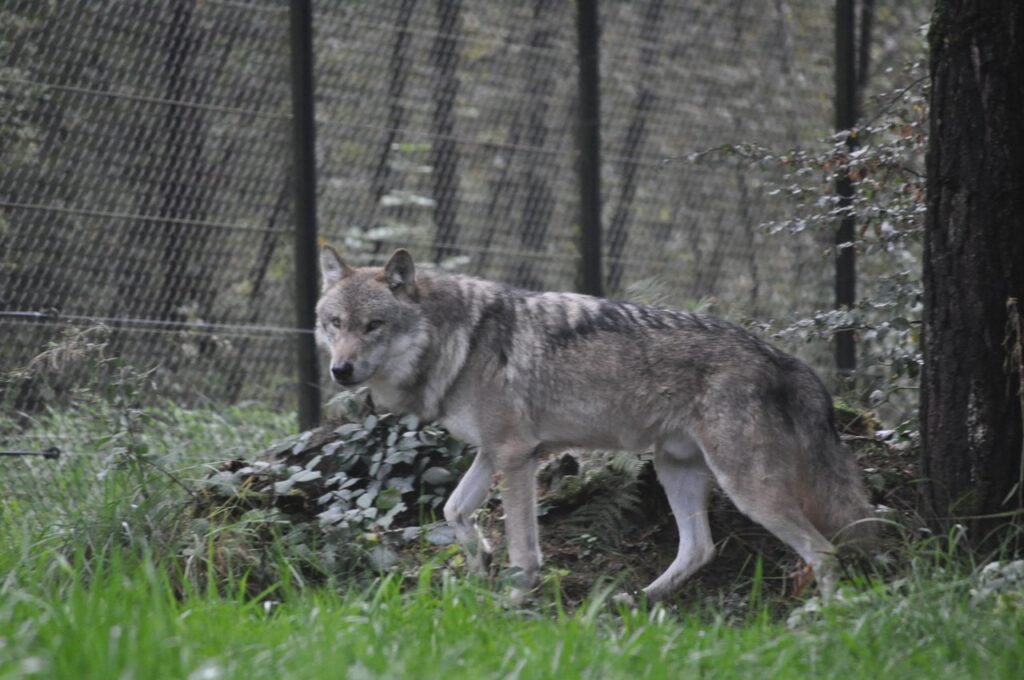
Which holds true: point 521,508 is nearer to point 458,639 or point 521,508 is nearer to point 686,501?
point 686,501

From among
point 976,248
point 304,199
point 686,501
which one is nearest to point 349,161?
point 304,199

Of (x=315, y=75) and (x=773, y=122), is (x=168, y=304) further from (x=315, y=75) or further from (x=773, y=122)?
(x=773, y=122)

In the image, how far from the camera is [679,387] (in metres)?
5.30

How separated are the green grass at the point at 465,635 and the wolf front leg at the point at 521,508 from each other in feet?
1.59

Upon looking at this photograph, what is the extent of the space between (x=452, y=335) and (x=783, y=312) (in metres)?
4.13

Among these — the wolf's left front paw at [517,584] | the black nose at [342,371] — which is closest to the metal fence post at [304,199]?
the black nose at [342,371]

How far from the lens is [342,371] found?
5.54 metres

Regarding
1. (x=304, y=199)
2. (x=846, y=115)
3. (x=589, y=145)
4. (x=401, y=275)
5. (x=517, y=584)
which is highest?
(x=846, y=115)

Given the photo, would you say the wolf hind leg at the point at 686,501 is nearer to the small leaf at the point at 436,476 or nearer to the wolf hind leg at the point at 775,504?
the wolf hind leg at the point at 775,504

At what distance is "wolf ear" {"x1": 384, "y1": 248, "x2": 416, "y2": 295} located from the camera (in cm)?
576

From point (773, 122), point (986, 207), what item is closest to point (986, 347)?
point (986, 207)

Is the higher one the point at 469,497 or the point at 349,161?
the point at 349,161

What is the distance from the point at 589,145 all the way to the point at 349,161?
1597mm

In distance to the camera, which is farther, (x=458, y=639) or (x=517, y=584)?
(x=517, y=584)
